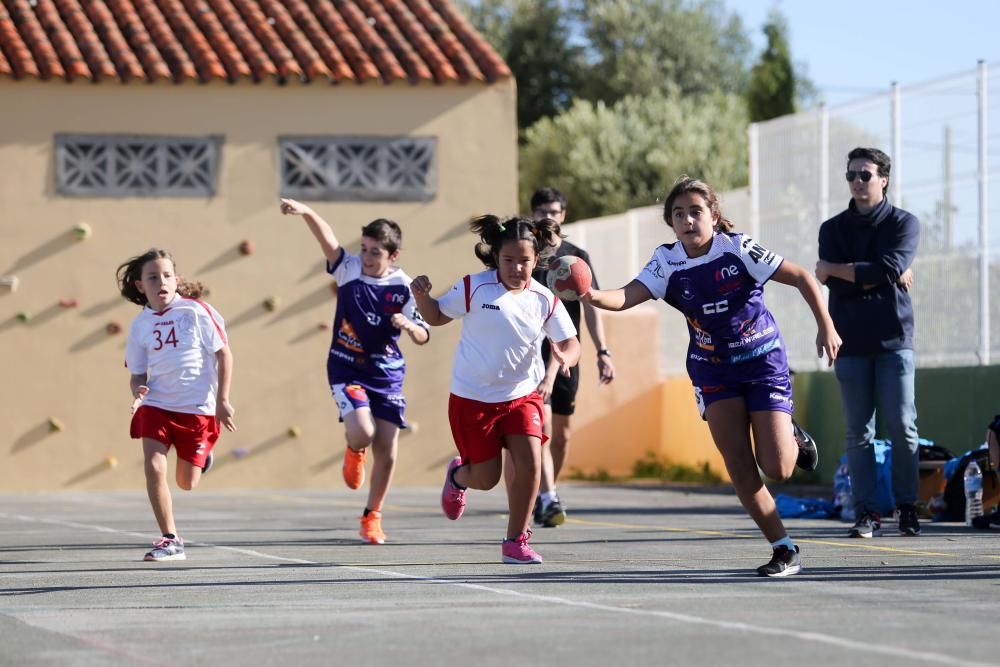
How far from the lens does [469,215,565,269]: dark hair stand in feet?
29.3

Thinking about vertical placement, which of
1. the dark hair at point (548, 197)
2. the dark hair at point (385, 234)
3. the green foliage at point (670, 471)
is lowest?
the green foliage at point (670, 471)

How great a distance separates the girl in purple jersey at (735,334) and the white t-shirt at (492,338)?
30.4 inches

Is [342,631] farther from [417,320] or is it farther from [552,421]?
[552,421]

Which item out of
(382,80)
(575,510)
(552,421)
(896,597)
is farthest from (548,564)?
(382,80)

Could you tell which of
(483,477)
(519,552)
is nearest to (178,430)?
(483,477)

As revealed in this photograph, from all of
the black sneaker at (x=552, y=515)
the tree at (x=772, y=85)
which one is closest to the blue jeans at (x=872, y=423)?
the black sneaker at (x=552, y=515)

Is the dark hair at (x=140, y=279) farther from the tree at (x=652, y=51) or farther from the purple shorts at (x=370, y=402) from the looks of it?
the tree at (x=652, y=51)

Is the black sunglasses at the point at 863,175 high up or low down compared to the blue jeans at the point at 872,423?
up

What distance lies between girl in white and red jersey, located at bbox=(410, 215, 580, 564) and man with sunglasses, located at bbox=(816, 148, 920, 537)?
95.6 inches

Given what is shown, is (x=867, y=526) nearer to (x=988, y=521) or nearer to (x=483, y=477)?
(x=988, y=521)

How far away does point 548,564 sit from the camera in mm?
8906

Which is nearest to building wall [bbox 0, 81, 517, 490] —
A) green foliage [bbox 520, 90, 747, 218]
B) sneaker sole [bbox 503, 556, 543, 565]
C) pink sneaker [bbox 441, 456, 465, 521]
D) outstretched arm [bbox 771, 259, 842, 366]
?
pink sneaker [bbox 441, 456, 465, 521]

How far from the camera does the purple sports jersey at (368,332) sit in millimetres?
10984

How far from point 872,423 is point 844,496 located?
226 centimetres
